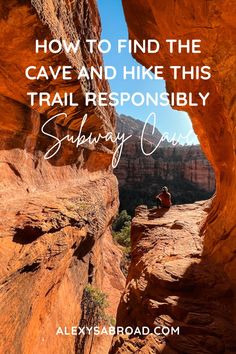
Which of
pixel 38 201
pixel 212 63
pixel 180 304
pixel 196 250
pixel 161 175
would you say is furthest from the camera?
pixel 161 175

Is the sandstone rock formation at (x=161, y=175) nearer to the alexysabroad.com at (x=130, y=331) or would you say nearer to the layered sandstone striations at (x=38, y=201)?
the layered sandstone striations at (x=38, y=201)

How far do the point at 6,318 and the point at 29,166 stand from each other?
14.5 ft

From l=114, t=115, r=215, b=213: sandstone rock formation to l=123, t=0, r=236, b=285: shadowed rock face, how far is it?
38.1 metres

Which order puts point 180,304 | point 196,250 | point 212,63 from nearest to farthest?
point 180,304, point 212,63, point 196,250

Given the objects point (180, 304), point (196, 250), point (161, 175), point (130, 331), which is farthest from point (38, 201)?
point (161, 175)

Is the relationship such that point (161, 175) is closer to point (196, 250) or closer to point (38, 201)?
point (196, 250)

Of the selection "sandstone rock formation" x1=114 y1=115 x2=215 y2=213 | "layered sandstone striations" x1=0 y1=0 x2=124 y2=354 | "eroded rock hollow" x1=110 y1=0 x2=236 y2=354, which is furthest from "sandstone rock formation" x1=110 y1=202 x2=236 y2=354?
"sandstone rock formation" x1=114 y1=115 x2=215 y2=213

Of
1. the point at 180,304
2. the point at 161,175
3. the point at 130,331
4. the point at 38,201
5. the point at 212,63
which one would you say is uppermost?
the point at 212,63

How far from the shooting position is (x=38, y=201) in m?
6.95

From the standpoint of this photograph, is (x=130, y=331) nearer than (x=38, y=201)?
Yes

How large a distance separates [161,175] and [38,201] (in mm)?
45361

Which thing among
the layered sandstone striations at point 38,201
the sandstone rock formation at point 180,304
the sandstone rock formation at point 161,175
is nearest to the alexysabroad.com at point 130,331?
the sandstone rock formation at point 180,304

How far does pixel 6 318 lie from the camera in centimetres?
462

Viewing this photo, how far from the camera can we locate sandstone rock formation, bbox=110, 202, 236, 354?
458cm
